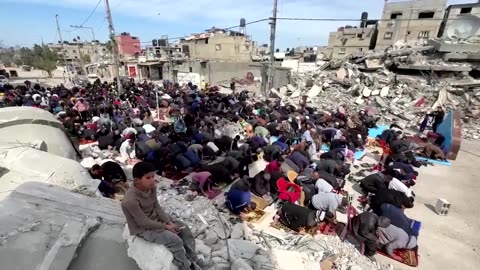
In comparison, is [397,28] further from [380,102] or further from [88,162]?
[88,162]

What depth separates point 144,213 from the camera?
2801 millimetres

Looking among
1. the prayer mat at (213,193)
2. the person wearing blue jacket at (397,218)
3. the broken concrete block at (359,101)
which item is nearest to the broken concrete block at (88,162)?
the prayer mat at (213,193)

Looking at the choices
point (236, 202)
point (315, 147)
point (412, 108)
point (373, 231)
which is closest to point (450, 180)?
point (315, 147)

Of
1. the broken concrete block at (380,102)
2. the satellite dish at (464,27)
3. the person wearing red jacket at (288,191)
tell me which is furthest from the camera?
the satellite dish at (464,27)

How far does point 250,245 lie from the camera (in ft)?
15.5

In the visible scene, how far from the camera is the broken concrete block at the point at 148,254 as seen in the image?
9.33 feet

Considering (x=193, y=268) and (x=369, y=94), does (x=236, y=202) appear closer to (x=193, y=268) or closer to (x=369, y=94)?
(x=193, y=268)

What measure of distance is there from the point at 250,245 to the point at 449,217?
5279 millimetres

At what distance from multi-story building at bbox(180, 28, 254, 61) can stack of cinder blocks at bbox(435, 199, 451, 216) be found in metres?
31.0

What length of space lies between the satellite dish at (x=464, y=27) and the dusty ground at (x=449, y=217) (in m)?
12.8

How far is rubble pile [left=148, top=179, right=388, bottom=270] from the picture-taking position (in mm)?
4314

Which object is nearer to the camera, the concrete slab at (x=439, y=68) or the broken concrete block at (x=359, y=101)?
the concrete slab at (x=439, y=68)

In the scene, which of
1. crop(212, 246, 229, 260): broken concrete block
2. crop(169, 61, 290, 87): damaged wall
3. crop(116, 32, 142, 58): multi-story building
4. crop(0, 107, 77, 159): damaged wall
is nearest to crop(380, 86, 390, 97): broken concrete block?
crop(169, 61, 290, 87): damaged wall

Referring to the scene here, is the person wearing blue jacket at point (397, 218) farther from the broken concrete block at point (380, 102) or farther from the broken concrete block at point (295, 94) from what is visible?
the broken concrete block at point (295, 94)
